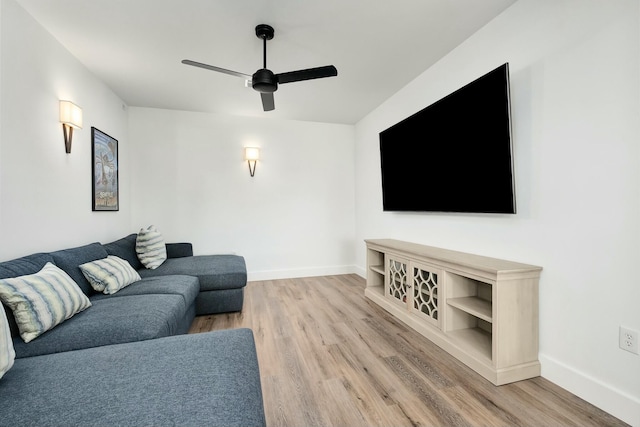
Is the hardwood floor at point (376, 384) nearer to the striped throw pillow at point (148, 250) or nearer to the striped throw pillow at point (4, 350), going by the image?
the striped throw pillow at point (148, 250)

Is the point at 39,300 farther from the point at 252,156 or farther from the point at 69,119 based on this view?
the point at 252,156

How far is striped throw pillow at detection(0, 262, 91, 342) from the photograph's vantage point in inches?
56.0

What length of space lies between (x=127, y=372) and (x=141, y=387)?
0.48 ft

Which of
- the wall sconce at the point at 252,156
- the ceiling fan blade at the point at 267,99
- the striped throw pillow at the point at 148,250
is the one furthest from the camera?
the wall sconce at the point at 252,156

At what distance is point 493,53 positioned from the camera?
86.4 inches

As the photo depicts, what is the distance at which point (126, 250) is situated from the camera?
3.01 metres

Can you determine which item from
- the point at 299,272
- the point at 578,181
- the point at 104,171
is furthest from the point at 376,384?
the point at 104,171

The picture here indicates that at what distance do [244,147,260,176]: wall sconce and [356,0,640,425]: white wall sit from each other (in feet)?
9.55

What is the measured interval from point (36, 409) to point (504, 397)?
2069 mm

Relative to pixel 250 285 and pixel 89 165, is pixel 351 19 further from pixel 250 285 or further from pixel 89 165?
pixel 250 285

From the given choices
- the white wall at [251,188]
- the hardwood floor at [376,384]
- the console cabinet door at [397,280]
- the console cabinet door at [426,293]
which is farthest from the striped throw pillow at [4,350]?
the white wall at [251,188]

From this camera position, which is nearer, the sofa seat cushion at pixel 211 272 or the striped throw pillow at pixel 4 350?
the striped throw pillow at pixel 4 350

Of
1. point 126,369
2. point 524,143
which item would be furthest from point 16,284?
point 524,143

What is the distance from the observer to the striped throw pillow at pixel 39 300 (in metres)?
1.42
